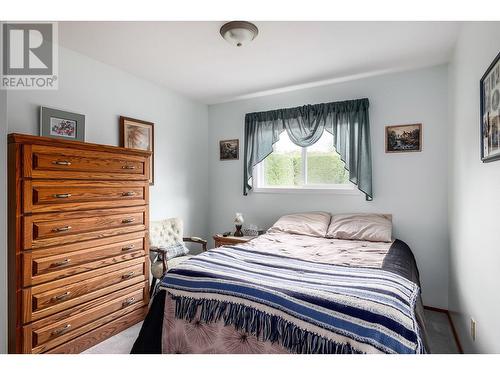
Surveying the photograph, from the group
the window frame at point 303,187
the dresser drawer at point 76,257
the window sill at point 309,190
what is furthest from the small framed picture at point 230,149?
the dresser drawer at point 76,257

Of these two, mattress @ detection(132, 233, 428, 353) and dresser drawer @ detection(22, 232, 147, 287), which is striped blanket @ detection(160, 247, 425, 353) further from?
dresser drawer @ detection(22, 232, 147, 287)

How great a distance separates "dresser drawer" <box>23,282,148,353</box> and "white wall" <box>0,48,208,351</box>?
21.3 inches

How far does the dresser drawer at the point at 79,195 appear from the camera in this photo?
1995mm

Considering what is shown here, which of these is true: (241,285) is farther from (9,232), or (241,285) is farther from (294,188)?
(294,188)

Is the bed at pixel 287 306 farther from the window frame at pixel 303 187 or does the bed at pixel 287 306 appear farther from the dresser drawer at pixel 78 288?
the window frame at pixel 303 187

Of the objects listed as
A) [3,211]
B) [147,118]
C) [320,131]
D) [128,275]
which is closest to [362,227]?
A: [320,131]

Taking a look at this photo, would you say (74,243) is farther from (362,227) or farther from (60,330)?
(362,227)

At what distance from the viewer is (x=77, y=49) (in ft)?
8.89

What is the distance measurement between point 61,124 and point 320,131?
2.75 meters

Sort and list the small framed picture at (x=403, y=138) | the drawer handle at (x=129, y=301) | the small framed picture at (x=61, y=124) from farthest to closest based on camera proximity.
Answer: the small framed picture at (x=403, y=138)
the drawer handle at (x=129, y=301)
the small framed picture at (x=61, y=124)

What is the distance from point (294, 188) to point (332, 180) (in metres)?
0.50

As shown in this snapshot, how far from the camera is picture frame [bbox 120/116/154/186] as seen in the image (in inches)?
127

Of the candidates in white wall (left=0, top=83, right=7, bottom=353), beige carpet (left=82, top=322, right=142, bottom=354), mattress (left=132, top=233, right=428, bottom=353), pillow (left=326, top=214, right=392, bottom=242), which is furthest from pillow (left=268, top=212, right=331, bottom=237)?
white wall (left=0, top=83, right=7, bottom=353)

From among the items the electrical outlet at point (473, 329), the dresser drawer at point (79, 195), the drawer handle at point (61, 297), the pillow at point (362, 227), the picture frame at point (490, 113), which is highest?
the picture frame at point (490, 113)
